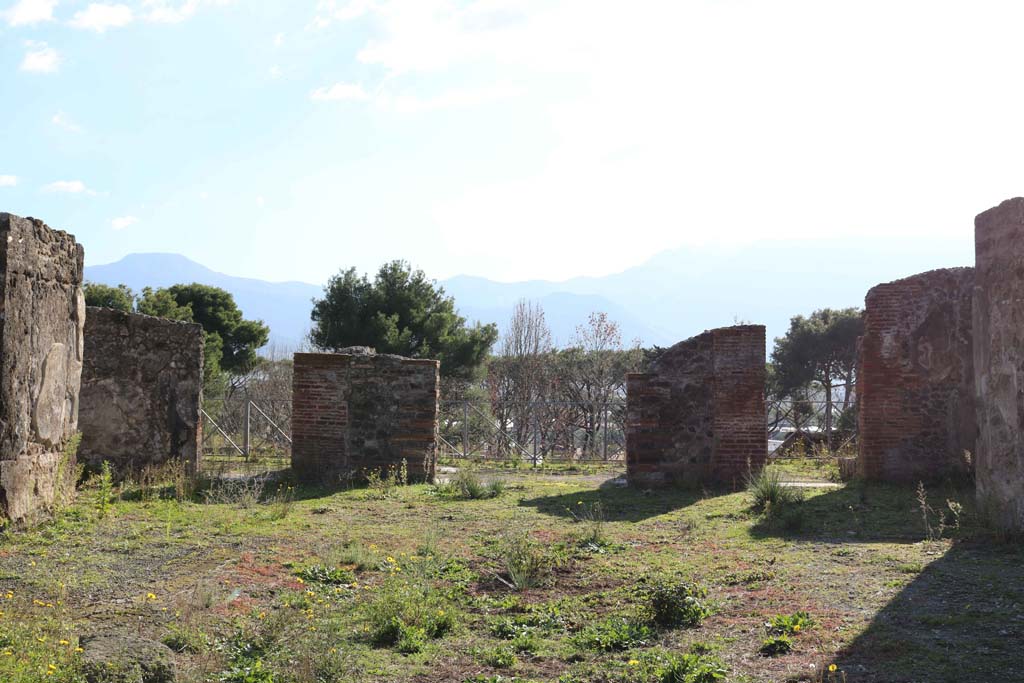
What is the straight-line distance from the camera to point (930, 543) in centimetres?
770

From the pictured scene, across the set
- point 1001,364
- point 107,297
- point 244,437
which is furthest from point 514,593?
point 107,297

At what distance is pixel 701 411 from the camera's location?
498 inches

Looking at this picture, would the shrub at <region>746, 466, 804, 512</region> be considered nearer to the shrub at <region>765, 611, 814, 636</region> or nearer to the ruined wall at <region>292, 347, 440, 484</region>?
the shrub at <region>765, 611, 814, 636</region>

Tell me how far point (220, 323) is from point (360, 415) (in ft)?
58.5

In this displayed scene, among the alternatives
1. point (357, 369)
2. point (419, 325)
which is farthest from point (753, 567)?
point (419, 325)

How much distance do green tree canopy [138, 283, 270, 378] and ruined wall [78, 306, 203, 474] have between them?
1535 cm

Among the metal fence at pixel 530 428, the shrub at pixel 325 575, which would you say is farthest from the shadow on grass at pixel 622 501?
the metal fence at pixel 530 428

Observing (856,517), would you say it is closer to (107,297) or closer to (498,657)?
(498,657)

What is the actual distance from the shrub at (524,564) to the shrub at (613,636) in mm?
1162

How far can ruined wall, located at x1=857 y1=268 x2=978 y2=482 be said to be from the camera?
11.7 meters

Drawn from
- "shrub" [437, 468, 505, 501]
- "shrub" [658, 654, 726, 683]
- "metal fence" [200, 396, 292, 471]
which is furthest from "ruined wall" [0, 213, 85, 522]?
"shrub" [658, 654, 726, 683]

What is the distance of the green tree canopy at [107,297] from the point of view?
26.4 meters

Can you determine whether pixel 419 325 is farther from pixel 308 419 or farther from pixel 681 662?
pixel 681 662

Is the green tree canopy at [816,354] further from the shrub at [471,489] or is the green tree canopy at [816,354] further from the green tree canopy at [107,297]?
the shrub at [471,489]
